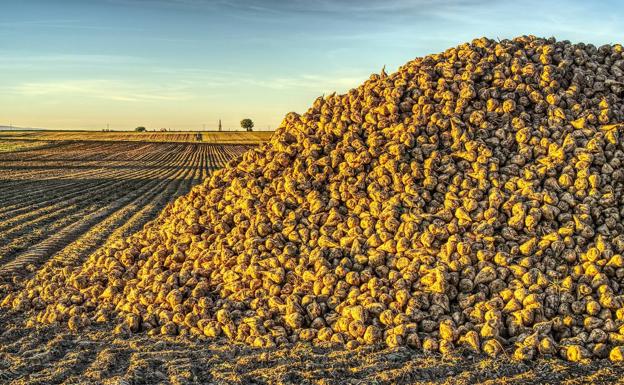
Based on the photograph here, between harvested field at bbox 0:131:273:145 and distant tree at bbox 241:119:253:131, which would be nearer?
harvested field at bbox 0:131:273:145

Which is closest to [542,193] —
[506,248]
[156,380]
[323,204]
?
[506,248]

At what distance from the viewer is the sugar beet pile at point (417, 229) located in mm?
4156

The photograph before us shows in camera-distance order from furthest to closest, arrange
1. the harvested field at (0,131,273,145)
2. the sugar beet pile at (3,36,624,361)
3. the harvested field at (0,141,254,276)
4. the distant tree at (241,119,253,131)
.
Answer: the distant tree at (241,119,253,131)
the harvested field at (0,131,273,145)
the harvested field at (0,141,254,276)
the sugar beet pile at (3,36,624,361)

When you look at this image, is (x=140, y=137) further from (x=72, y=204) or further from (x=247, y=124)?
(x=72, y=204)

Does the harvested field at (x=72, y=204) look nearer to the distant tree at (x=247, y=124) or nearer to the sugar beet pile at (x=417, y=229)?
the sugar beet pile at (x=417, y=229)

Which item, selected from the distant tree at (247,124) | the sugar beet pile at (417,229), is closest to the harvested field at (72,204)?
the sugar beet pile at (417,229)

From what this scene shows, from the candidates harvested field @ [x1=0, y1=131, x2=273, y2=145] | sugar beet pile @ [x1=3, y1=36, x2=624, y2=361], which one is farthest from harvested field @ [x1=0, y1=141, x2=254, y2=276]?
harvested field @ [x1=0, y1=131, x2=273, y2=145]

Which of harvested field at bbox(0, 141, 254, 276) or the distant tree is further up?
the distant tree

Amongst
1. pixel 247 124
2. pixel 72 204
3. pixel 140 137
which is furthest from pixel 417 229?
pixel 247 124

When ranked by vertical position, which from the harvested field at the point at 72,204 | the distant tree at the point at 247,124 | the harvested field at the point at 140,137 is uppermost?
the distant tree at the point at 247,124

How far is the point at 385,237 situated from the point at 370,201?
1.50 feet

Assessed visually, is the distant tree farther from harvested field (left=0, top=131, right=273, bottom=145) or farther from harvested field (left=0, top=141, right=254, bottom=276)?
harvested field (left=0, top=141, right=254, bottom=276)

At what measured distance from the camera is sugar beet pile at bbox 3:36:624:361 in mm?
4156

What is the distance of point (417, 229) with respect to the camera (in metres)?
4.68
